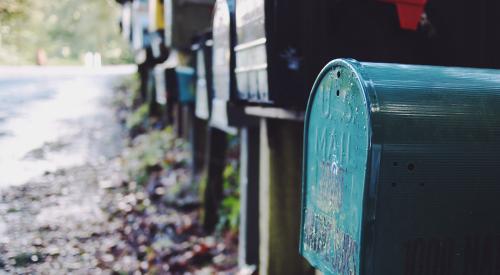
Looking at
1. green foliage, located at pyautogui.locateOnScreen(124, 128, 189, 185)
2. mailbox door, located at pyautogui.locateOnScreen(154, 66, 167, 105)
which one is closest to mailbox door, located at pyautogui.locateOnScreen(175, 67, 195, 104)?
mailbox door, located at pyautogui.locateOnScreen(154, 66, 167, 105)

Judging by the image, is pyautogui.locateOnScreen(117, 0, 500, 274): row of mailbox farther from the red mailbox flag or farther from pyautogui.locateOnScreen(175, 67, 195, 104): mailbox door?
pyautogui.locateOnScreen(175, 67, 195, 104): mailbox door

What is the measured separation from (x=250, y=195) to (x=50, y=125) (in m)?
5.17

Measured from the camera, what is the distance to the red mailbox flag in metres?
2.59

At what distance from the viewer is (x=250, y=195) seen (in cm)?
352

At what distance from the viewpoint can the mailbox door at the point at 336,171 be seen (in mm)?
1463

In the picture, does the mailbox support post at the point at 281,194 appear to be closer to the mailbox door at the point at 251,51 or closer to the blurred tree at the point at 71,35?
the mailbox door at the point at 251,51

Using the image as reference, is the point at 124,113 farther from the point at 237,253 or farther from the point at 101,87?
the point at 237,253

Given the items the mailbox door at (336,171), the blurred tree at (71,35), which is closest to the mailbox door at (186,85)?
the mailbox door at (336,171)

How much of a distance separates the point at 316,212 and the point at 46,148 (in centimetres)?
552

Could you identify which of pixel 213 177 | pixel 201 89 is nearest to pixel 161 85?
pixel 201 89

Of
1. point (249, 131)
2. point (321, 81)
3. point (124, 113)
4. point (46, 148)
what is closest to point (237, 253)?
point (249, 131)

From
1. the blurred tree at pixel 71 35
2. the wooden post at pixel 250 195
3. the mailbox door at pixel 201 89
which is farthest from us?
the blurred tree at pixel 71 35

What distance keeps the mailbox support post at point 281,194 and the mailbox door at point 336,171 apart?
0.97 m

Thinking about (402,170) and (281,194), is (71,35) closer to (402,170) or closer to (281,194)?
(281,194)
